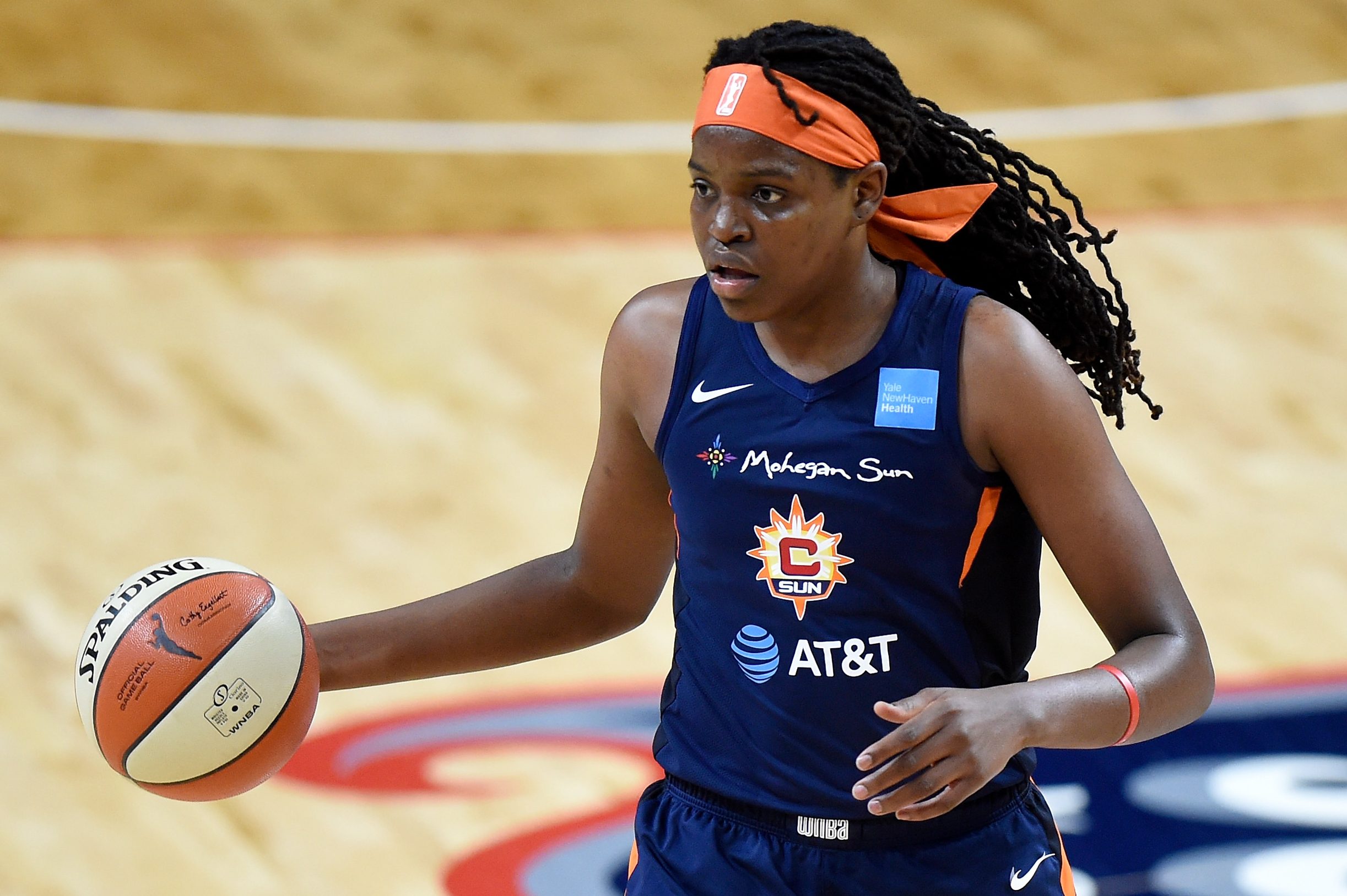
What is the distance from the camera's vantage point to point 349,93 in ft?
24.3

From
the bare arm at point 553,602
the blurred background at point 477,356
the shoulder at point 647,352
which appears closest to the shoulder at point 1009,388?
the shoulder at point 647,352

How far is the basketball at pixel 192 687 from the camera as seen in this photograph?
7.45 feet

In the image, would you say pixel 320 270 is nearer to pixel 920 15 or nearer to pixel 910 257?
pixel 920 15

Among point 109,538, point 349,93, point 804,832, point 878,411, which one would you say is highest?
point 349,93

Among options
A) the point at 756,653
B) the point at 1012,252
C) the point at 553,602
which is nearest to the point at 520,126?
the point at 553,602

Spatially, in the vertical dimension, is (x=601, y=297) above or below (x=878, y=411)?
above

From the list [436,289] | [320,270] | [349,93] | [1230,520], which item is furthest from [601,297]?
[1230,520]

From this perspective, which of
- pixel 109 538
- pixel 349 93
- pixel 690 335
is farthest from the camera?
pixel 349 93

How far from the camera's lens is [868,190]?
2.13m

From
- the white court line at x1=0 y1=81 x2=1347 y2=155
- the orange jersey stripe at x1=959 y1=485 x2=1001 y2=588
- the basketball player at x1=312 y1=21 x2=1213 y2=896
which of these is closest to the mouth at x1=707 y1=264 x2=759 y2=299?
the basketball player at x1=312 y1=21 x2=1213 y2=896

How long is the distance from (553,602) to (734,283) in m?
0.66

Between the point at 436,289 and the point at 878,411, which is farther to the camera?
the point at 436,289

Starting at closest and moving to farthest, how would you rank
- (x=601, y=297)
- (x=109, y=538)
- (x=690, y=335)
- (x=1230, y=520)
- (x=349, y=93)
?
(x=690, y=335) < (x=109, y=538) < (x=1230, y=520) < (x=601, y=297) < (x=349, y=93)

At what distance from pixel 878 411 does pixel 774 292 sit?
0.20 m
